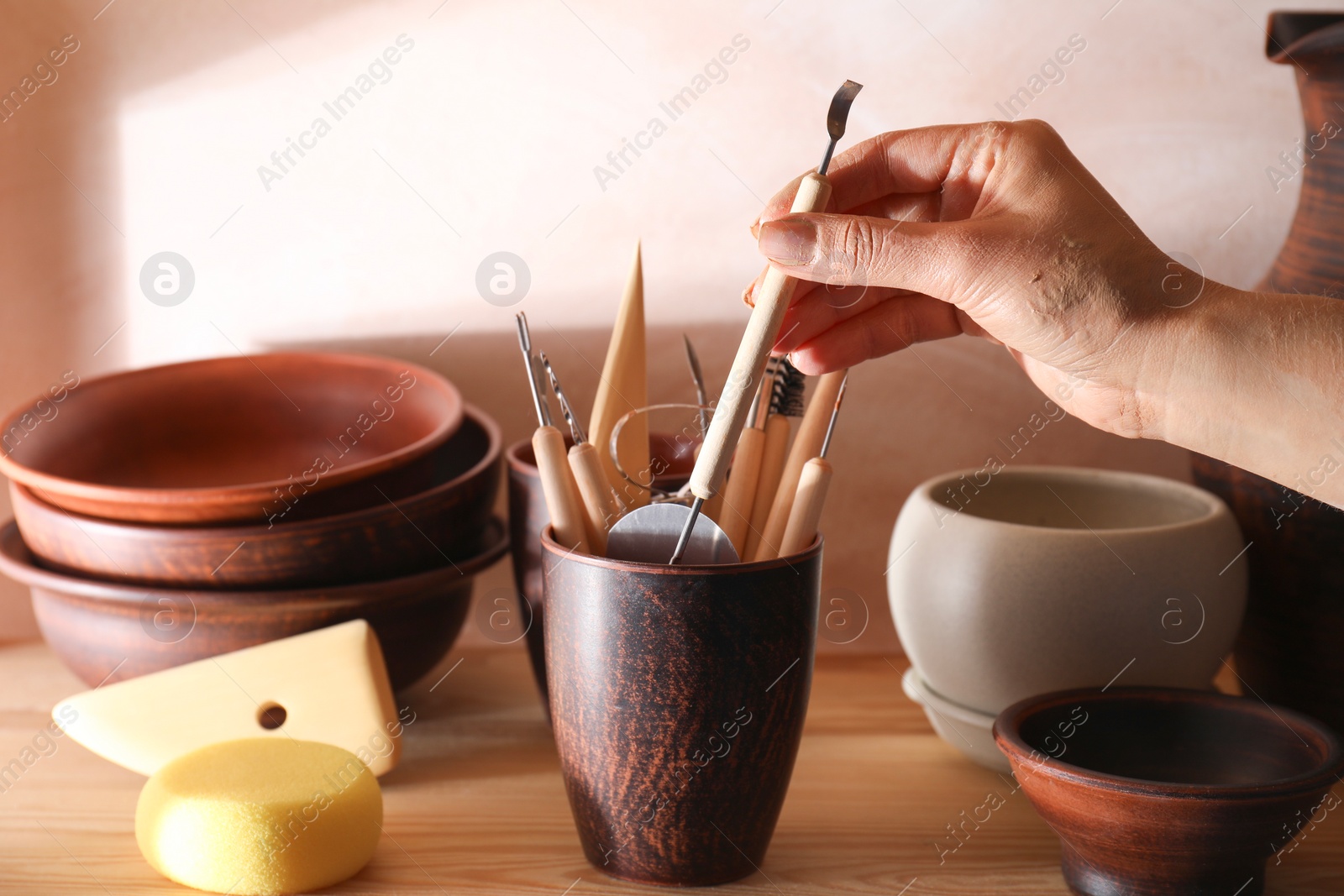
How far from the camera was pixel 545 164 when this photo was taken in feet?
2.32

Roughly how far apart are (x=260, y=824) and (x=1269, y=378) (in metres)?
0.44

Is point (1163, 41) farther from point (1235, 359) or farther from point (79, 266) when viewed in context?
point (79, 266)

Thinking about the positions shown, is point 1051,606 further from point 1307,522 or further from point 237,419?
point 237,419

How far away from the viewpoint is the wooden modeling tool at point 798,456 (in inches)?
18.7

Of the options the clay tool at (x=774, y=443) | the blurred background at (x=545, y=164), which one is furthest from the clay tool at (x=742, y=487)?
the blurred background at (x=545, y=164)

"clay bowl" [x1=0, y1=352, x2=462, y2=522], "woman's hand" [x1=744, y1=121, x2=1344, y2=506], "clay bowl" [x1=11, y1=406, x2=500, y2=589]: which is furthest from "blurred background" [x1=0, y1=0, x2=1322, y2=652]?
"woman's hand" [x1=744, y1=121, x2=1344, y2=506]

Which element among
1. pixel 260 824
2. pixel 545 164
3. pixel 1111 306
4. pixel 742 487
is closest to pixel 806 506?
pixel 742 487

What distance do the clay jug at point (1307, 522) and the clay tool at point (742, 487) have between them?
0.92 ft

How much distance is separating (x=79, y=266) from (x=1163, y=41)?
29.1 inches

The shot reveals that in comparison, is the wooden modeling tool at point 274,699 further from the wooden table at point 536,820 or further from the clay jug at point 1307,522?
the clay jug at point 1307,522

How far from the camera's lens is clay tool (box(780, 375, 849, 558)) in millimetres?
451

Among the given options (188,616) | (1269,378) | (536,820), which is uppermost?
(1269,378)

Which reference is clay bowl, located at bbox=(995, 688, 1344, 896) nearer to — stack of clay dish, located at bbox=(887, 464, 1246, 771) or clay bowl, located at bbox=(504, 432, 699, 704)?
stack of clay dish, located at bbox=(887, 464, 1246, 771)

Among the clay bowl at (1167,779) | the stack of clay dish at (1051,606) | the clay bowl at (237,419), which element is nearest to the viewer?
the clay bowl at (1167,779)
